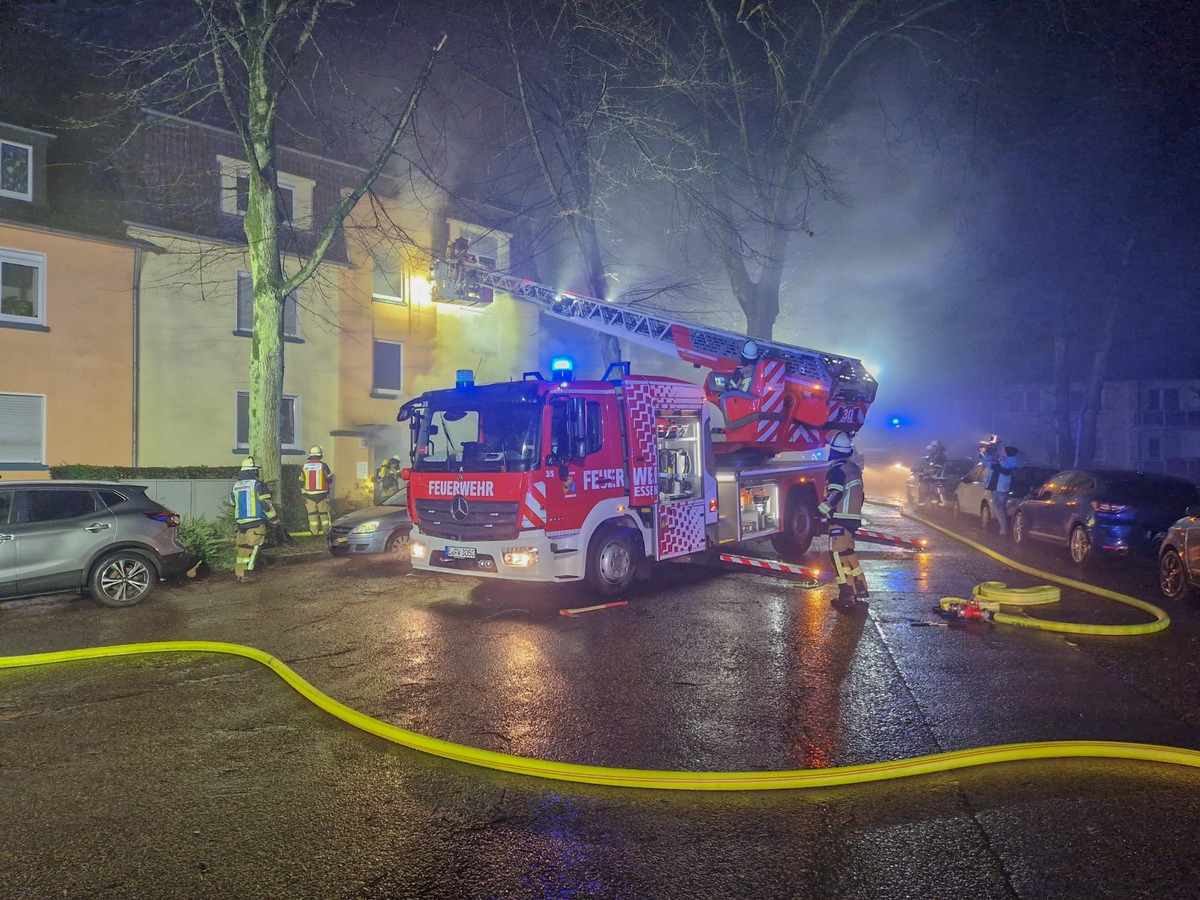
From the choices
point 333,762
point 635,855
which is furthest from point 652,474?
point 635,855

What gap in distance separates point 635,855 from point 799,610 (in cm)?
544

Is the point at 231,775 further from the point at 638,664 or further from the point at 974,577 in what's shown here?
the point at 974,577

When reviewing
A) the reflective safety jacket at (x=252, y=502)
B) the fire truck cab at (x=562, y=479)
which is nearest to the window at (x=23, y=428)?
the reflective safety jacket at (x=252, y=502)

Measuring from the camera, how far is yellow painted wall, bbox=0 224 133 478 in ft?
53.6

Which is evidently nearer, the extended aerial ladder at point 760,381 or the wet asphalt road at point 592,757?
the wet asphalt road at point 592,757

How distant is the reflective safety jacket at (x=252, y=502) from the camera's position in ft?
33.2

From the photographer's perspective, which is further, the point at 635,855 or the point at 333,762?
the point at 333,762

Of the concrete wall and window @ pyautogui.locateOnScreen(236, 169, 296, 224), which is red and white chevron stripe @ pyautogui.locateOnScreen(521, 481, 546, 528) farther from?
window @ pyautogui.locateOnScreen(236, 169, 296, 224)

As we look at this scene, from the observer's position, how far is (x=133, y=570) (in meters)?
8.86

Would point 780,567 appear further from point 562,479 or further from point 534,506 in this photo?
point 534,506

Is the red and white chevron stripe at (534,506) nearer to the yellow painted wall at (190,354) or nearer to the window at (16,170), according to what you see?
the yellow painted wall at (190,354)

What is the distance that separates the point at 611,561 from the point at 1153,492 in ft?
26.4

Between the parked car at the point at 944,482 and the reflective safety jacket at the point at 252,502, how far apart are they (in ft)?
51.6

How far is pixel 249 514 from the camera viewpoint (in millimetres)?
10281
